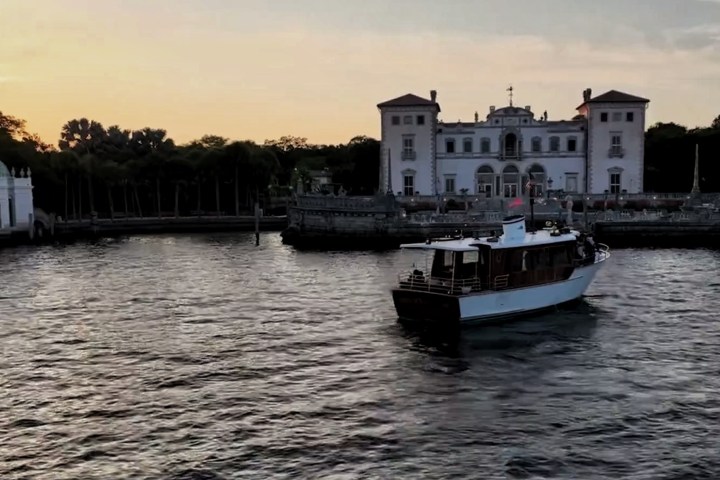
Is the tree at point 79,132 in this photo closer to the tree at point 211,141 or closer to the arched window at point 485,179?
the tree at point 211,141

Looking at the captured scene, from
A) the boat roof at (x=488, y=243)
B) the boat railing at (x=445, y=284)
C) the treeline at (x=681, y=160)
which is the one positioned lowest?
the boat railing at (x=445, y=284)

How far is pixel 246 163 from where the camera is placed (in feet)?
348

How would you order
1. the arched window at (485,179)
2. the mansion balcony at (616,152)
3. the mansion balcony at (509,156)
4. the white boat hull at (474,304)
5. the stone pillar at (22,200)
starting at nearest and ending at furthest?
the white boat hull at (474,304) < the stone pillar at (22,200) < the mansion balcony at (616,152) < the mansion balcony at (509,156) < the arched window at (485,179)

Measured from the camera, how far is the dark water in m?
16.2

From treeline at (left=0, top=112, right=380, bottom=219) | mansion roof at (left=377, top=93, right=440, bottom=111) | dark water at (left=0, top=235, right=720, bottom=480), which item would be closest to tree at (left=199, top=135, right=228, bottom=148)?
treeline at (left=0, top=112, right=380, bottom=219)

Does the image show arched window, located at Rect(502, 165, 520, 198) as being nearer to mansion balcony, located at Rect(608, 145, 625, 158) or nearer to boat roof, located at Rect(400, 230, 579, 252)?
mansion balcony, located at Rect(608, 145, 625, 158)

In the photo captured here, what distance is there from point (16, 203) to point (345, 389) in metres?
72.2

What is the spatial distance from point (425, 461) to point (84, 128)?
173 m

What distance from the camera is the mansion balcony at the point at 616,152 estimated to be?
91562 millimetres

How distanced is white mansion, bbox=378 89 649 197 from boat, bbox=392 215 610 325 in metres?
61.4

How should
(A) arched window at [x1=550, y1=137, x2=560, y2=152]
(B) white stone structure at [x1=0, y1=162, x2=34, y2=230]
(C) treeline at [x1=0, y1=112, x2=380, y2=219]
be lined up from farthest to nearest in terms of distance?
(C) treeline at [x1=0, y1=112, x2=380, y2=219] → (A) arched window at [x1=550, y1=137, x2=560, y2=152] → (B) white stone structure at [x1=0, y1=162, x2=34, y2=230]

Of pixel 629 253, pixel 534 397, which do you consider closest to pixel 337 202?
pixel 629 253

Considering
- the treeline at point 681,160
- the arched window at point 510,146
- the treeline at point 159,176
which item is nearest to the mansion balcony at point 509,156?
the arched window at point 510,146

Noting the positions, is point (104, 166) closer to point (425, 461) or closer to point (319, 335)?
point (319, 335)
